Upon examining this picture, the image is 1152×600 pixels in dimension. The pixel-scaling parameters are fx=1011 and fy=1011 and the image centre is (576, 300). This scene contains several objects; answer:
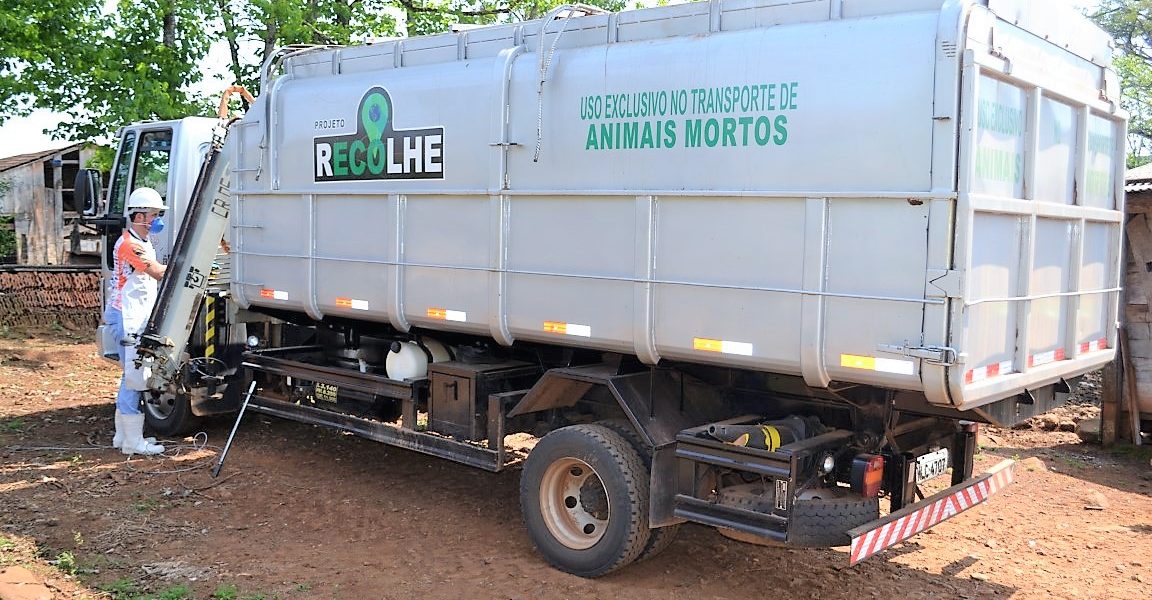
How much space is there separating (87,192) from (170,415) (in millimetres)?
1998

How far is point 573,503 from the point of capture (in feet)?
18.5

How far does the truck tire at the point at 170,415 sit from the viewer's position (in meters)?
8.43

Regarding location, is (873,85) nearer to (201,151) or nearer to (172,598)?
(172,598)

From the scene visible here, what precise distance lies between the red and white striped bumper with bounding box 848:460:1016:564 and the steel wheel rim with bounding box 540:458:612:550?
140cm

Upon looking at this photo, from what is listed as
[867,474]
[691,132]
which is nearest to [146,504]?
[691,132]

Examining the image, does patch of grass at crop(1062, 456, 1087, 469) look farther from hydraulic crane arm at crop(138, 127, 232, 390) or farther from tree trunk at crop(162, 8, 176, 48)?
tree trunk at crop(162, 8, 176, 48)

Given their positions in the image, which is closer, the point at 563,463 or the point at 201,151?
the point at 563,463

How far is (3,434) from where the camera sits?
8547 millimetres

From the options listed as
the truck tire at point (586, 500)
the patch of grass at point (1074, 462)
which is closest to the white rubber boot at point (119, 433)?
the truck tire at point (586, 500)

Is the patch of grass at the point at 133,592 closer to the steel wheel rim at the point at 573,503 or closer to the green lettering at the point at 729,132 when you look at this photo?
the steel wheel rim at the point at 573,503

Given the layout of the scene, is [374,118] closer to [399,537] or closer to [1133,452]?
[399,537]

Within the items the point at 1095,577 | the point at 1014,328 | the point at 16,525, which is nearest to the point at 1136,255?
the point at 1095,577

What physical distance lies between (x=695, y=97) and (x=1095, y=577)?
3.46 meters

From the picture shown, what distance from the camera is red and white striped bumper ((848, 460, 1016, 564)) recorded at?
15.2ft
